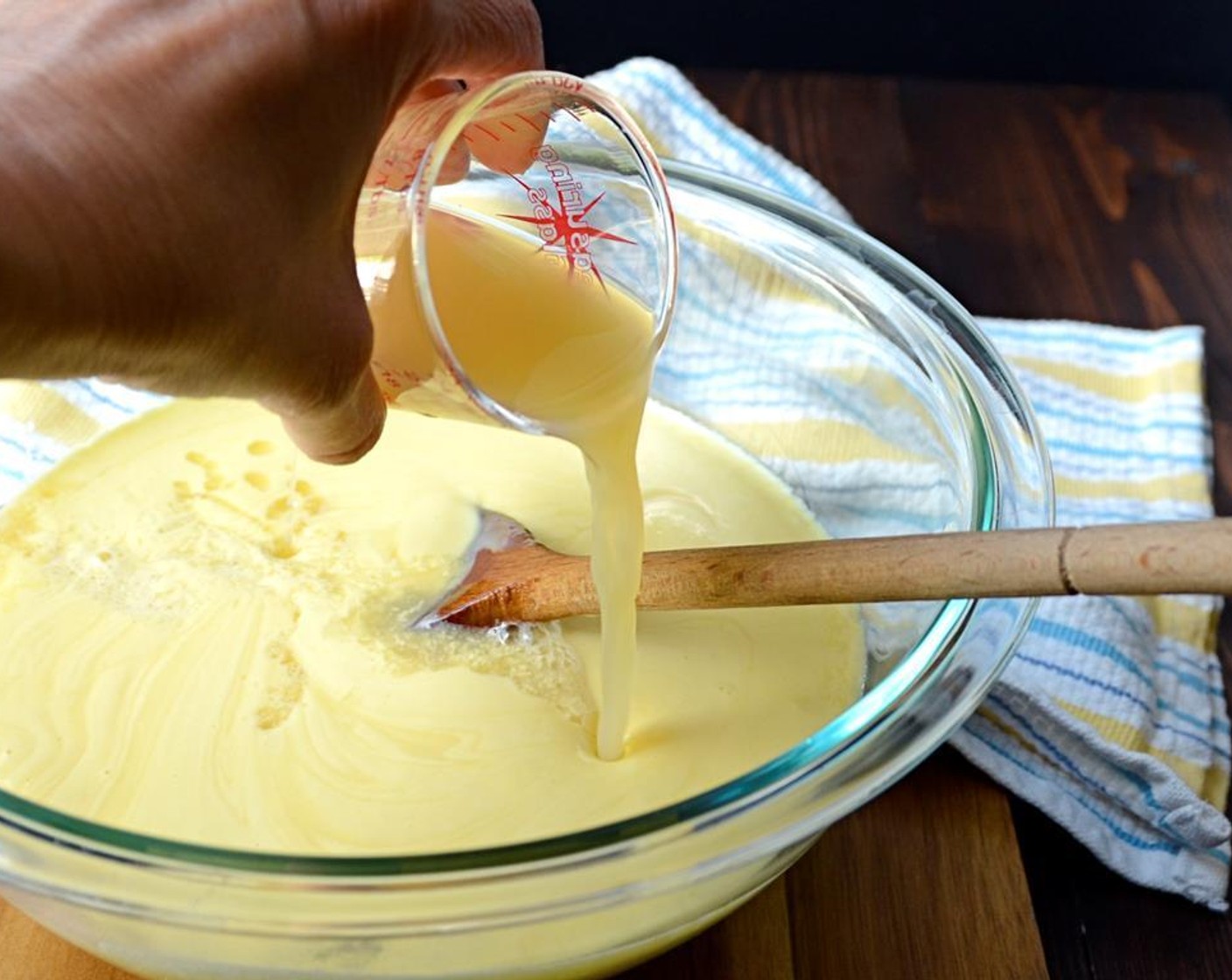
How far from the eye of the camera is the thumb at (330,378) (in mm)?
886

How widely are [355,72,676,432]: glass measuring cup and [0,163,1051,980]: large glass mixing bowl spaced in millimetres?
288

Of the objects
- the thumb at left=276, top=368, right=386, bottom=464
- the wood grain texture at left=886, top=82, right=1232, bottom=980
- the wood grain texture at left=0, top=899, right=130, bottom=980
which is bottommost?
the wood grain texture at left=886, top=82, right=1232, bottom=980

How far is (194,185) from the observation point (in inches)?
32.2

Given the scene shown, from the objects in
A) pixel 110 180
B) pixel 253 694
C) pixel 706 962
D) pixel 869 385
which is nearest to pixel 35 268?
pixel 110 180

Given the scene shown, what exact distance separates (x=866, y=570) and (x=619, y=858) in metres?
0.29

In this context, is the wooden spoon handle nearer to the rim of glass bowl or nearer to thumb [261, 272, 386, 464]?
the rim of glass bowl

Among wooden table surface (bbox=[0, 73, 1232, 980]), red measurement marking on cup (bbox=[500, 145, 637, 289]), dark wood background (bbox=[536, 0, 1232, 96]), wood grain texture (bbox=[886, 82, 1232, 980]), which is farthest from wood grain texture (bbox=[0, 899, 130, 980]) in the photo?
dark wood background (bbox=[536, 0, 1232, 96])

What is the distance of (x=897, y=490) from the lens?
4.64ft

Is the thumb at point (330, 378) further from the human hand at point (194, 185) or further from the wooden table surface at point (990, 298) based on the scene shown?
the wooden table surface at point (990, 298)

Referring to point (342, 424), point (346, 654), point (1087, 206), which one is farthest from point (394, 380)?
point (1087, 206)

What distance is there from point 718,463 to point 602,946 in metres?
0.67

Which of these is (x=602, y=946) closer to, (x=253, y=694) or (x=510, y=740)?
(x=510, y=740)

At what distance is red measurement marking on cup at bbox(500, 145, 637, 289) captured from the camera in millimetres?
1069

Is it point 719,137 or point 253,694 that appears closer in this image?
point 253,694
